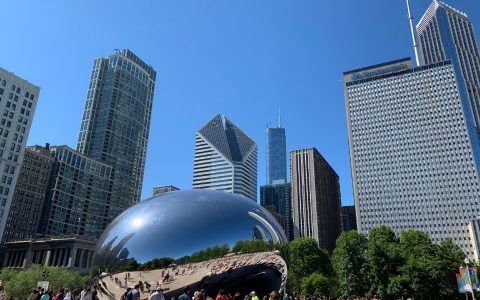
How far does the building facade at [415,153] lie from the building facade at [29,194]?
124196 mm

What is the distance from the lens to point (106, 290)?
24.4ft

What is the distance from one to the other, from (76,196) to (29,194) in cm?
1702

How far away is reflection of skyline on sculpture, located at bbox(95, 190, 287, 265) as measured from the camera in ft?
23.7

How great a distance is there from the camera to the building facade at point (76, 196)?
430 ft

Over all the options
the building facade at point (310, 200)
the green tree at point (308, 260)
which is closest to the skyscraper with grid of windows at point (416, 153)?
the building facade at point (310, 200)

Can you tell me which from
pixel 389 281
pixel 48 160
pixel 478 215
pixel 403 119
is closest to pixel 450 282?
pixel 389 281

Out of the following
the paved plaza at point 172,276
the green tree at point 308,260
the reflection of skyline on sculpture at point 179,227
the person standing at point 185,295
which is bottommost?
the person standing at point 185,295

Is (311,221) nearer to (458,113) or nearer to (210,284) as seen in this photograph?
(458,113)

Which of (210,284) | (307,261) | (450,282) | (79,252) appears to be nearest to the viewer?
(210,284)

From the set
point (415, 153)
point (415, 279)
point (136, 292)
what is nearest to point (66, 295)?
point (136, 292)

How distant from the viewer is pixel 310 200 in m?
183

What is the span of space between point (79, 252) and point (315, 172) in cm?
12353

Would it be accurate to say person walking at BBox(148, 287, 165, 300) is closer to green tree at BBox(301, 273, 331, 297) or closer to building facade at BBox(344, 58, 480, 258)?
green tree at BBox(301, 273, 331, 297)

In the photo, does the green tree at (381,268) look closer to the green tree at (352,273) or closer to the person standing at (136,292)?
the green tree at (352,273)
